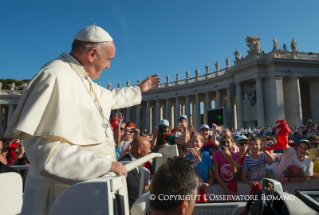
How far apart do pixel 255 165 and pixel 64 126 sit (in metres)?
5.94

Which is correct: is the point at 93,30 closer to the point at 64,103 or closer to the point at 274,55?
the point at 64,103

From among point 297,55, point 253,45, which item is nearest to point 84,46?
point 253,45

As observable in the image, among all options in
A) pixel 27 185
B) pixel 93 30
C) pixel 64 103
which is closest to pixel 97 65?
pixel 93 30

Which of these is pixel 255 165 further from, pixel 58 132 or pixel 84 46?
pixel 58 132

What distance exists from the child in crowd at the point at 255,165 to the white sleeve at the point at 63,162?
5.45m

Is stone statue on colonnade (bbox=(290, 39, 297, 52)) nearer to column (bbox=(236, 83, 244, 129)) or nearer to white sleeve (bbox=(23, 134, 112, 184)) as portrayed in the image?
column (bbox=(236, 83, 244, 129))

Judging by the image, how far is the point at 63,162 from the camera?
181 centimetres

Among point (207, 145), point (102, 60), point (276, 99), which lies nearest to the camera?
point (102, 60)

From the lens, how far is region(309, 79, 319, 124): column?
3681cm

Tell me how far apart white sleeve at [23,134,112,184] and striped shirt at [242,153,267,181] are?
18.3 ft

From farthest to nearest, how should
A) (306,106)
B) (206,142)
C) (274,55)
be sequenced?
1. (306,106)
2. (274,55)
3. (206,142)

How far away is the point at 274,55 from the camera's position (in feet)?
119

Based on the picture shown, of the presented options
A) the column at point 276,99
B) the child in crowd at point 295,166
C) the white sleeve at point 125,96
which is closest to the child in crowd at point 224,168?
the child in crowd at point 295,166

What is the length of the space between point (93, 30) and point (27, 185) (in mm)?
1742
